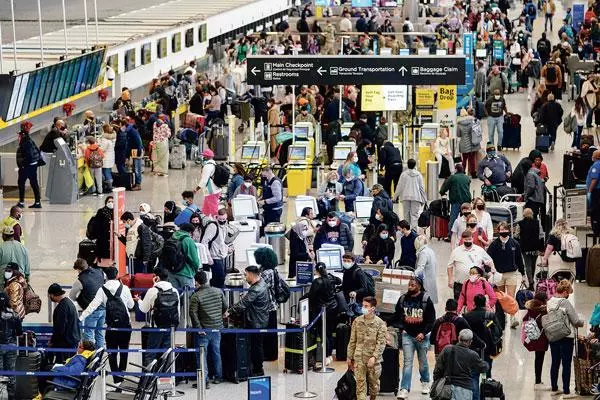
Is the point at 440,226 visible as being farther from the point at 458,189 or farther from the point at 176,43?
the point at 176,43

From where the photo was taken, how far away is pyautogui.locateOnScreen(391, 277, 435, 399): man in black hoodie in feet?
65.2

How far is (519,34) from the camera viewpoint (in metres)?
53.0

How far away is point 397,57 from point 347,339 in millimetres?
12089

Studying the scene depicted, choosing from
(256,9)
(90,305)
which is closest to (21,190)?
(90,305)

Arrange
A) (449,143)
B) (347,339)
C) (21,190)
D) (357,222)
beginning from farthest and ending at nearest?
(449,143) < (21,190) < (357,222) < (347,339)

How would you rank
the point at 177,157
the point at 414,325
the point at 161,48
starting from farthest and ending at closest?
the point at 161,48 → the point at 177,157 → the point at 414,325

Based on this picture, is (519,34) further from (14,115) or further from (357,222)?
(357,222)

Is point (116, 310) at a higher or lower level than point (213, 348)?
higher

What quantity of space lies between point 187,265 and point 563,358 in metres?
4.81

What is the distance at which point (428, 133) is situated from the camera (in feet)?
112

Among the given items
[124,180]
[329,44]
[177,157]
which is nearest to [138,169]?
[124,180]

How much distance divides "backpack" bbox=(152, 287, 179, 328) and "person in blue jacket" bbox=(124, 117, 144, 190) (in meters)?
13.0

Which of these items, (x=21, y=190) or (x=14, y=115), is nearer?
(x=21, y=190)

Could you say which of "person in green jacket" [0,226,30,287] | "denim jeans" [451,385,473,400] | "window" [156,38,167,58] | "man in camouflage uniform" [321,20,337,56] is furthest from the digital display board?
"denim jeans" [451,385,473,400]
